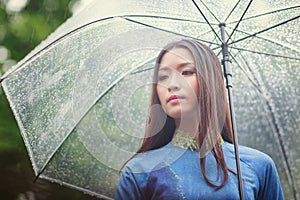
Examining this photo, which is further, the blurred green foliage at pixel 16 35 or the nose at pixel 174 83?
the blurred green foliage at pixel 16 35

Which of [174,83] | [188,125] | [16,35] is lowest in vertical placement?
[188,125]

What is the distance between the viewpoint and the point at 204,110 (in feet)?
4.38

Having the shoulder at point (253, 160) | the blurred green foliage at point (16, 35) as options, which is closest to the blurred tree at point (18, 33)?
the blurred green foliage at point (16, 35)

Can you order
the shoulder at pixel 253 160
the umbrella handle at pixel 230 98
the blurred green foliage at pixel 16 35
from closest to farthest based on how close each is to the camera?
the umbrella handle at pixel 230 98, the shoulder at pixel 253 160, the blurred green foliage at pixel 16 35

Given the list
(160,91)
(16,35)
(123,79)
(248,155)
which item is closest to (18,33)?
(16,35)

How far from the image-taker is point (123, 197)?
1288 millimetres

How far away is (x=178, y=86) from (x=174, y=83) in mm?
13

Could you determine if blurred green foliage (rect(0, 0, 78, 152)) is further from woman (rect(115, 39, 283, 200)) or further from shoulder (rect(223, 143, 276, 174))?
shoulder (rect(223, 143, 276, 174))

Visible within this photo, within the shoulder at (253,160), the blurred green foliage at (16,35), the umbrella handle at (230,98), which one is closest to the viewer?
the umbrella handle at (230,98)

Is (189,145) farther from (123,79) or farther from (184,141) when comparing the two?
(123,79)

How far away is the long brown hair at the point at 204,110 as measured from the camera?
1.33 meters

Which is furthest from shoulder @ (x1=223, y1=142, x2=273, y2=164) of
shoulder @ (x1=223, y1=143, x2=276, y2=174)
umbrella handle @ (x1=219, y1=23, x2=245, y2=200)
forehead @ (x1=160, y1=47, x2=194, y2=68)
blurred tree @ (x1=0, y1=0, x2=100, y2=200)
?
blurred tree @ (x1=0, y1=0, x2=100, y2=200)

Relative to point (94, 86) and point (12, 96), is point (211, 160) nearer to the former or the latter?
point (94, 86)

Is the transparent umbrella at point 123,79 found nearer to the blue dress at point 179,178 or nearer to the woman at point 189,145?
the woman at point 189,145
